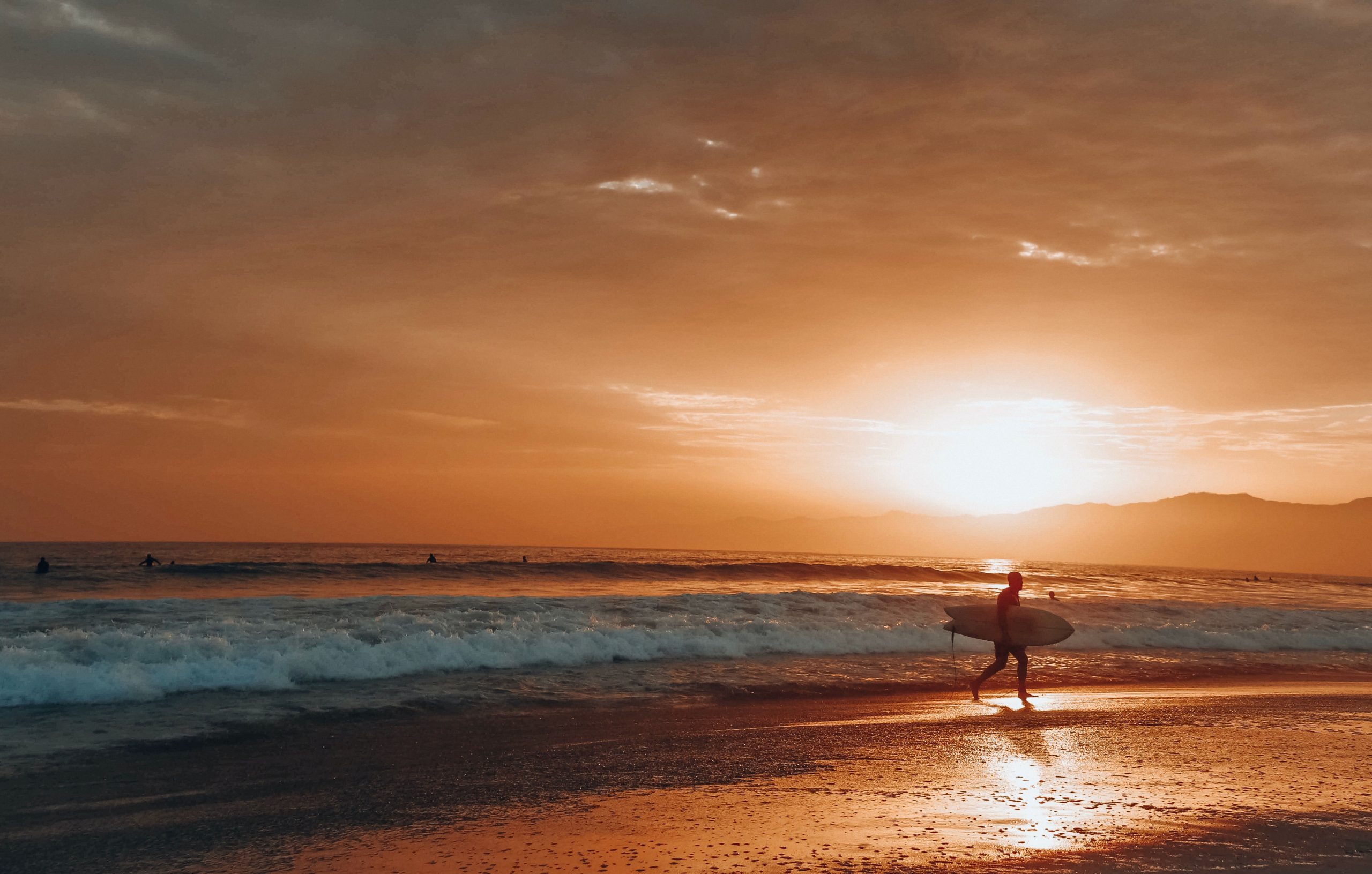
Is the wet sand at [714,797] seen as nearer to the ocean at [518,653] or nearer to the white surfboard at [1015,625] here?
the ocean at [518,653]

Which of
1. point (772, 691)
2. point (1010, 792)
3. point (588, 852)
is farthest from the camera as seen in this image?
point (772, 691)

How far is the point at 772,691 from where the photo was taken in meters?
15.6

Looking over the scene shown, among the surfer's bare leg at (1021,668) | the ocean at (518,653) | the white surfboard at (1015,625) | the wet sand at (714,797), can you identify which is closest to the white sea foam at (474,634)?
the ocean at (518,653)

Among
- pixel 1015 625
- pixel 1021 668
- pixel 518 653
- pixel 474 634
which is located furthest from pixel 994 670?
pixel 474 634

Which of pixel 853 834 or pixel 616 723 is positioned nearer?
pixel 853 834

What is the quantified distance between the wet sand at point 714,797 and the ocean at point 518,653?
2.06 metres

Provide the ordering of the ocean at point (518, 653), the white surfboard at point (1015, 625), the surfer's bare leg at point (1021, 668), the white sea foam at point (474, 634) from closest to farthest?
the ocean at point (518, 653), the white sea foam at point (474, 634), the surfer's bare leg at point (1021, 668), the white surfboard at point (1015, 625)

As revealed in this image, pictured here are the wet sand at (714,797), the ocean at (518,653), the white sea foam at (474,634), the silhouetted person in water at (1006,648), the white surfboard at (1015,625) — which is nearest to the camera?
the wet sand at (714,797)

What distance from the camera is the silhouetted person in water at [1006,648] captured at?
15.6m

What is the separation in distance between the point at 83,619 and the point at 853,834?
2207 centimetres

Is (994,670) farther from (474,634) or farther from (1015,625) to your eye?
(474,634)

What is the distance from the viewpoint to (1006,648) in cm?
1630

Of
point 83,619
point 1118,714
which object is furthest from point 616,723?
point 83,619

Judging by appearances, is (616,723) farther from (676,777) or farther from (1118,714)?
(1118,714)
